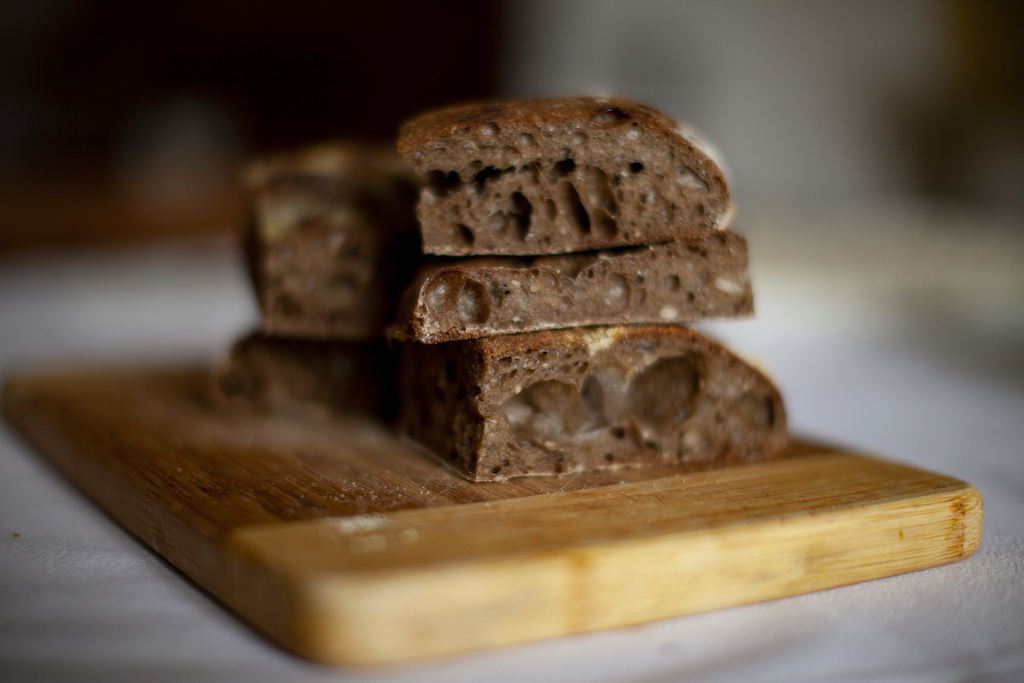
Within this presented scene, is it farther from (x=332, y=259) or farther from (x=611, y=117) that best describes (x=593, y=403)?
(x=332, y=259)

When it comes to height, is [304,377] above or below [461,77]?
below

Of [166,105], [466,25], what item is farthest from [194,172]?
[466,25]

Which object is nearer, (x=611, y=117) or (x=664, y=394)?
(x=611, y=117)

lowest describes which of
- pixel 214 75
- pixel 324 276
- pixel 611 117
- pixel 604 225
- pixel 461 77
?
pixel 324 276

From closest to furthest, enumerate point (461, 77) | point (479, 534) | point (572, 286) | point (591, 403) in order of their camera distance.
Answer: point (479, 534)
point (572, 286)
point (591, 403)
point (461, 77)

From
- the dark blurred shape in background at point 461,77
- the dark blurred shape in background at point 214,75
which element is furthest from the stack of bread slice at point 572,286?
the dark blurred shape in background at point 214,75

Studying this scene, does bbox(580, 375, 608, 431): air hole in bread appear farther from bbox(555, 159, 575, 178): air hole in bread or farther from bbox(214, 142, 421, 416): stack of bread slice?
bbox(214, 142, 421, 416): stack of bread slice

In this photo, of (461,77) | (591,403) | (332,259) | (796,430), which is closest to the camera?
(591,403)

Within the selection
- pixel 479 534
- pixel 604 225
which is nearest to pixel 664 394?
pixel 604 225
